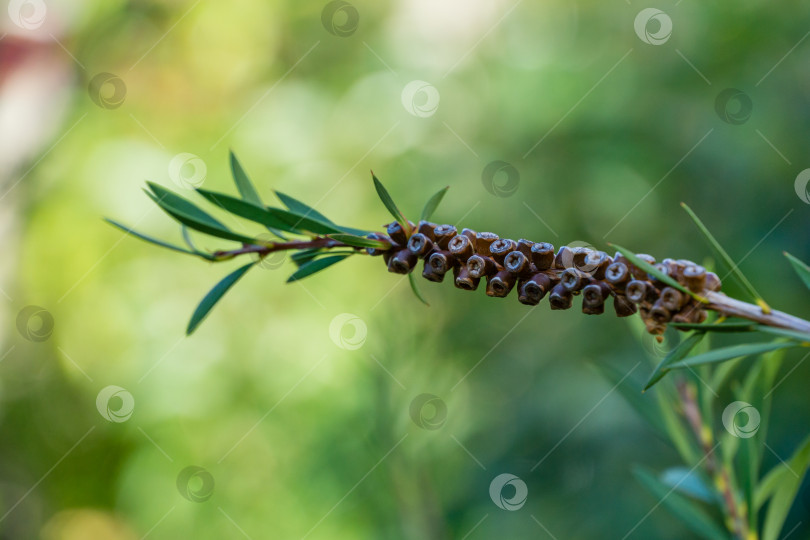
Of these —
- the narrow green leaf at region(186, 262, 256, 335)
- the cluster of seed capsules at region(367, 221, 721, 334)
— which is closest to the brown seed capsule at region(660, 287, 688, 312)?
the cluster of seed capsules at region(367, 221, 721, 334)

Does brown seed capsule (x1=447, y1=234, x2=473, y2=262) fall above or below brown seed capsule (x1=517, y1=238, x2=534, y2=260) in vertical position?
below

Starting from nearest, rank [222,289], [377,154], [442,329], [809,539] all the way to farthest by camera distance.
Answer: [222,289], [809,539], [442,329], [377,154]

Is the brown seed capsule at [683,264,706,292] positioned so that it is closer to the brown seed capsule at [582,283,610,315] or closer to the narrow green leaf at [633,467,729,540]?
the brown seed capsule at [582,283,610,315]

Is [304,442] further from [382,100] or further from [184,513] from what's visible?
[382,100]

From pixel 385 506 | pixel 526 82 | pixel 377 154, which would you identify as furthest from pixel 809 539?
pixel 377 154

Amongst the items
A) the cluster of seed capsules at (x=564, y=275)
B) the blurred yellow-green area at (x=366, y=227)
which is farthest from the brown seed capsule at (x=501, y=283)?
the blurred yellow-green area at (x=366, y=227)

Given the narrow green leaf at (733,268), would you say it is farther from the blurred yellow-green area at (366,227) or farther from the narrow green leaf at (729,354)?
the blurred yellow-green area at (366,227)
